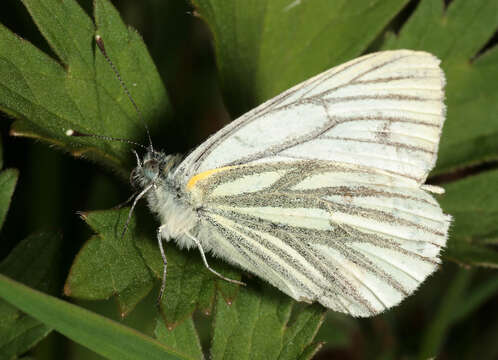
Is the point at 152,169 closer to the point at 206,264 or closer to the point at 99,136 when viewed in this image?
the point at 99,136

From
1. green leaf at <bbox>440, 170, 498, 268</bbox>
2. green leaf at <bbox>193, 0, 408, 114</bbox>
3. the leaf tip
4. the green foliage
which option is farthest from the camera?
green leaf at <bbox>193, 0, 408, 114</bbox>

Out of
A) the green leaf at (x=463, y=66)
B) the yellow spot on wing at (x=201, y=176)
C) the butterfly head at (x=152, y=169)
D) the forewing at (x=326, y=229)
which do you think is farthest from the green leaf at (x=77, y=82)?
the green leaf at (x=463, y=66)

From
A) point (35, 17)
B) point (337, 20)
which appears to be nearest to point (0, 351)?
point (35, 17)

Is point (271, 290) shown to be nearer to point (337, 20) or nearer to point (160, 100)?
point (160, 100)

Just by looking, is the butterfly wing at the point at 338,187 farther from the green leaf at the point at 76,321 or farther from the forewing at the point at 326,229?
the green leaf at the point at 76,321

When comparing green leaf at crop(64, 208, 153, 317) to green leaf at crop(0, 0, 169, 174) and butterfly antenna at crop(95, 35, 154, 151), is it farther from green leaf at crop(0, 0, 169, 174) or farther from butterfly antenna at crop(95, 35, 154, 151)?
butterfly antenna at crop(95, 35, 154, 151)

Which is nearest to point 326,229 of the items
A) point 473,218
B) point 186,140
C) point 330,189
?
point 330,189

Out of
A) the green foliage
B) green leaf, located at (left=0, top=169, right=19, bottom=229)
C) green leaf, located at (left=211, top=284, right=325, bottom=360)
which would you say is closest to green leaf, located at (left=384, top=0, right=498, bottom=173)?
the green foliage
